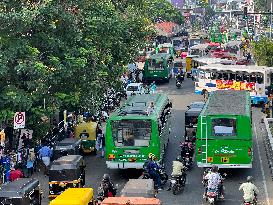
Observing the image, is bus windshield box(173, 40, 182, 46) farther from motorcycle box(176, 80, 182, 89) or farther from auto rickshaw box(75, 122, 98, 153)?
Result: auto rickshaw box(75, 122, 98, 153)

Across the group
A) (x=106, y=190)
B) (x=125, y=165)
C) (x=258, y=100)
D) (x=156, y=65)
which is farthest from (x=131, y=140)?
(x=156, y=65)

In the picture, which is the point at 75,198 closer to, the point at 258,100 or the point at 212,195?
the point at 212,195

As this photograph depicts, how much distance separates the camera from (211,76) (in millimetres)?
47344

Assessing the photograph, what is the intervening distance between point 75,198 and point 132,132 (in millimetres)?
6643

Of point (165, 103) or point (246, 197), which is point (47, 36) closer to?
point (165, 103)

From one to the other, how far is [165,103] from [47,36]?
6.45 meters

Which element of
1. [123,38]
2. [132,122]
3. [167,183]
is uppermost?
[123,38]

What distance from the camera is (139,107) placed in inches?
1023

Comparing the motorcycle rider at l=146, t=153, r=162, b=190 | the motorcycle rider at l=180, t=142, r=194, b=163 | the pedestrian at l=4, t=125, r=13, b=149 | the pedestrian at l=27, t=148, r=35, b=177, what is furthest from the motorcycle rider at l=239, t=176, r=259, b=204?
the pedestrian at l=4, t=125, r=13, b=149

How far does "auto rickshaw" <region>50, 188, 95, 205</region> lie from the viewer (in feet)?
58.4

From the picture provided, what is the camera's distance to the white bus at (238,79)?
43125 mm

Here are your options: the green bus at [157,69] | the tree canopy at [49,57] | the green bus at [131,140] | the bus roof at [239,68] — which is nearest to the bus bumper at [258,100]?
the bus roof at [239,68]

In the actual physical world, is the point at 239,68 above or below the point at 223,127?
above

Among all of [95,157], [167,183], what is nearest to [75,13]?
[95,157]
